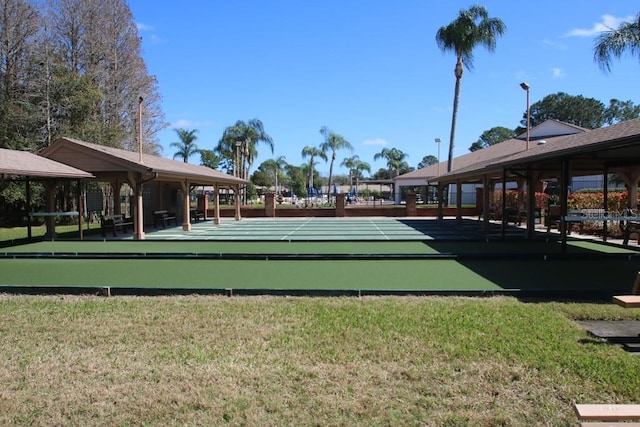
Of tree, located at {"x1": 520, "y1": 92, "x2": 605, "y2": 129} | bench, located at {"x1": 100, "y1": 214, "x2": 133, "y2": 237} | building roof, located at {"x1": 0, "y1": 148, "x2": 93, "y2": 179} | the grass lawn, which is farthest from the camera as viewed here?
tree, located at {"x1": 520, "y1": 92, "x2": 605, "y2": 129}

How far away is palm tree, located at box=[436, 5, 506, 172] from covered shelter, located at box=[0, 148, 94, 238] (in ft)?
73.2

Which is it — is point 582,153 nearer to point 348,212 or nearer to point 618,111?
point 348,212

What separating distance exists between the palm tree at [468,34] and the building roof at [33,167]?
22198 mm

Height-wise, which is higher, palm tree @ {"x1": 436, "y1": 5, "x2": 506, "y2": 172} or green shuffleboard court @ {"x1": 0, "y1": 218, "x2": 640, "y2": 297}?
palm tree @ {"x1": 436, "y1": 5, "x2": 506, "y2": 172}

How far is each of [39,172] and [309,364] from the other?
40.3ft

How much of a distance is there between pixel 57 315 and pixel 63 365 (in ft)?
6.79

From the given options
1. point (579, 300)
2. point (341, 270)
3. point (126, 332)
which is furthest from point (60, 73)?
point (579, 300)

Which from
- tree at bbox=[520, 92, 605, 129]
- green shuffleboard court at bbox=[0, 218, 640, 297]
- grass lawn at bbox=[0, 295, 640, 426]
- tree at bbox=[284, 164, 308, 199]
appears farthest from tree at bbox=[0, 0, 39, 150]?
tree at bbox=[520, 92, 605, 129]

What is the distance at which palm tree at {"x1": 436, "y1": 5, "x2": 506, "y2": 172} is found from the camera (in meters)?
28.6

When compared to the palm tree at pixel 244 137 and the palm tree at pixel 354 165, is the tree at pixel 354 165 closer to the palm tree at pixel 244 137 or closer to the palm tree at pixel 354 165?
the palm tree at pixel 354 165

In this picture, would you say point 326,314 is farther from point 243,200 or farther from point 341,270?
point 243,200

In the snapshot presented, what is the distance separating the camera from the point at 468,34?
28719mm

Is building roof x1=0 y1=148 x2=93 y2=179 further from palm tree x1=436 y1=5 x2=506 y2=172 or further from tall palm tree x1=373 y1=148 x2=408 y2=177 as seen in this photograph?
tall palm tree x1=373 y1=148 x2=408 y2=177

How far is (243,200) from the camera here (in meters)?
43.1
